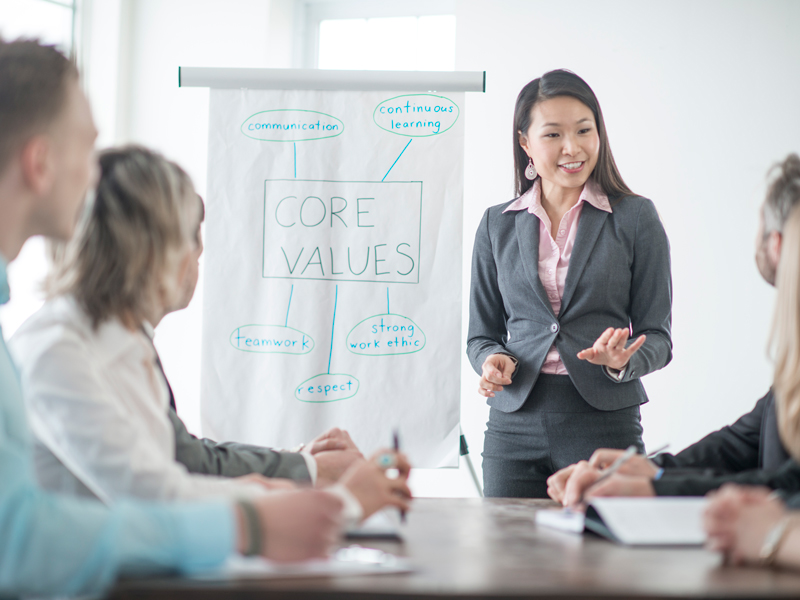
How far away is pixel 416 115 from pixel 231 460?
1.46m

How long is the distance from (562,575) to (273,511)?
391 mm

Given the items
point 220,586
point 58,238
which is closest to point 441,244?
point 58,238

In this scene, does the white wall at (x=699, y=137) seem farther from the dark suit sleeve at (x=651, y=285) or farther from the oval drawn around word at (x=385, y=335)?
the oval drawn around word at (x=385, y=335)

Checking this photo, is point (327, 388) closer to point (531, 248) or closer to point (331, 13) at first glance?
point (531, 248)

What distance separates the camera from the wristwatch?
1026 millimetres

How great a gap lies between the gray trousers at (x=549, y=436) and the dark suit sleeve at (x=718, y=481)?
0.69 metres

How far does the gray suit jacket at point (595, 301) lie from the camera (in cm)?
213

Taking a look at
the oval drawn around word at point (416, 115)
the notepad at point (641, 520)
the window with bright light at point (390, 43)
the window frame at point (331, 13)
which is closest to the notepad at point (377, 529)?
the notepad at point (641, 520)

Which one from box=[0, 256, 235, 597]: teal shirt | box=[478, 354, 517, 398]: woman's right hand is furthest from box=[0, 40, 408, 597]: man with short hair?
box=[478, 354, 517, 398]: woman's right hand

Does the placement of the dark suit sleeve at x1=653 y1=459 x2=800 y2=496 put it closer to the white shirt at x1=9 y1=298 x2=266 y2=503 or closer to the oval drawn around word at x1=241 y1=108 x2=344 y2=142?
the white shirt at x1=9 y1=298 x2=266 y2=503

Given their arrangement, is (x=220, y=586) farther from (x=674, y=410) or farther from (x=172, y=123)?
(x=172, y=123)

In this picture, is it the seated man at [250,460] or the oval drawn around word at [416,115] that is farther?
the oval drawn around word at [416,115]

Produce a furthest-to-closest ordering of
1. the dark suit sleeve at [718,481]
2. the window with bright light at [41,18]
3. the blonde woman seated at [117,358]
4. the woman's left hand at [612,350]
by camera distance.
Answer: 1. the window with bright light at [41,18]
2. the woman's left hand at [612,350]
3. the dark suit sleeve at [718,481]
4. the blonde woman seated at [117,358]

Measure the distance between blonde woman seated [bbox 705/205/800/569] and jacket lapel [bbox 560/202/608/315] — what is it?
942 mm
